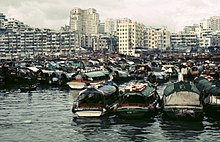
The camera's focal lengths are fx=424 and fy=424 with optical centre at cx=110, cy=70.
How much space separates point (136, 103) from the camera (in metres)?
31.3

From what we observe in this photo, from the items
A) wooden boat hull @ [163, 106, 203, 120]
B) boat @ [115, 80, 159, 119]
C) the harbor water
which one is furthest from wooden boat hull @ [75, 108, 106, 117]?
wooden boat hull @ [163, 106, 203, 120]

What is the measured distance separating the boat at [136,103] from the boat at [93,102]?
1319 mm

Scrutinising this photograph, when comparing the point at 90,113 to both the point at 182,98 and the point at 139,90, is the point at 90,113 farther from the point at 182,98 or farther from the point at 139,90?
the point at 182,98

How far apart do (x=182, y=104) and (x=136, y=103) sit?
343cm

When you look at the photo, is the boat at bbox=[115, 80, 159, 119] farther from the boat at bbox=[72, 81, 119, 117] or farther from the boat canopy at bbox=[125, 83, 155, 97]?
the boat at bbox=[72, 81, 119, 117]

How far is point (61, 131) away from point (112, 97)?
9.29m

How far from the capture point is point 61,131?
2788cm

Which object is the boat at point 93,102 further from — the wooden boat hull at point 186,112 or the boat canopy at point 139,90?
the wooden boat hull at point 186,112

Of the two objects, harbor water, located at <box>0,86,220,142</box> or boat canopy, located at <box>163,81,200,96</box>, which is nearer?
harbor water, located at <box>0,86,220,142</box>

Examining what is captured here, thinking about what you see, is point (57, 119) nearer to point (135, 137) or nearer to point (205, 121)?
point (135, 137)

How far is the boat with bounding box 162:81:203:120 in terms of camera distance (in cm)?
2941

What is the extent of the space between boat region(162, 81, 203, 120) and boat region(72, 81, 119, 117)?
474cm

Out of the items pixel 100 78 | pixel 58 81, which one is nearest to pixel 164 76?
pixel 100 78

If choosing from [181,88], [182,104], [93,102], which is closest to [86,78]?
[93,102]
